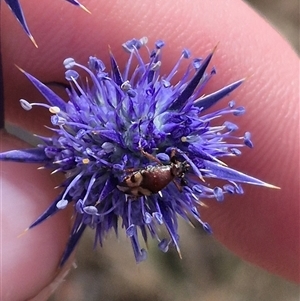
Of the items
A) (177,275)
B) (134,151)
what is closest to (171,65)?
(134,151)

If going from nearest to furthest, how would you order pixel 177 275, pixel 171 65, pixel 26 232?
pixel 26 232 → pixel 171 65 → pixel 177 275

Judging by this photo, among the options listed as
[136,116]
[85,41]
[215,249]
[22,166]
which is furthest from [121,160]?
[215,249]

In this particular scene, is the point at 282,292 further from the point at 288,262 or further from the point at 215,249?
the point at 288,262

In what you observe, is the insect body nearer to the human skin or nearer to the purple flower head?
the purple flower head

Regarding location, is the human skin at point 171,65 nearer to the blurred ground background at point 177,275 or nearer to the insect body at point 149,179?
the insect body at point 149,179

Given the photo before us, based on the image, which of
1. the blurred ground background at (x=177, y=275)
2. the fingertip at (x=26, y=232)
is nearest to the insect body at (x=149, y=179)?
the fingertip at (x=26, y=232)

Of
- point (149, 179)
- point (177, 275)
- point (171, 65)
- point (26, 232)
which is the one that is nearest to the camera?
point (149, 179)

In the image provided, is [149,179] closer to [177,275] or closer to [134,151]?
[134,151]
